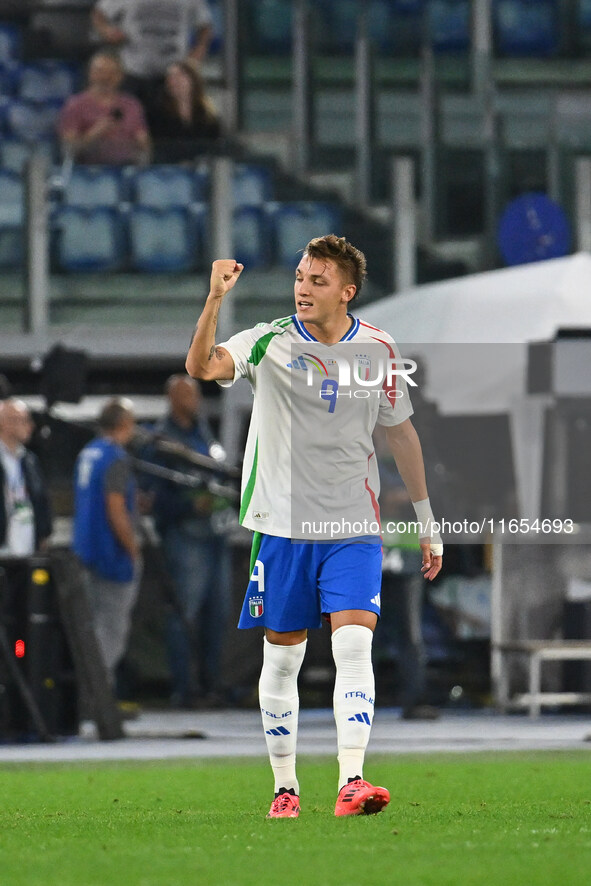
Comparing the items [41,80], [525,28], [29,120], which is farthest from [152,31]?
[525,28]

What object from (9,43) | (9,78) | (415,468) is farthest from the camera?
(9,43)

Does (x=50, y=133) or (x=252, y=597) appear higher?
(x=50, y=133)

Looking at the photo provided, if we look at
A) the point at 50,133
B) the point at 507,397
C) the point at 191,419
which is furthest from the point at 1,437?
the point at 50,133

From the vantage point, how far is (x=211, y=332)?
5.84 m

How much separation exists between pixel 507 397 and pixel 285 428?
7.22 m

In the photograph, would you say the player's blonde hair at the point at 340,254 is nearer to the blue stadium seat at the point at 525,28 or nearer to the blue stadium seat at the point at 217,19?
the blue stadium seat at the point at 217,19

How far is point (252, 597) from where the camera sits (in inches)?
242

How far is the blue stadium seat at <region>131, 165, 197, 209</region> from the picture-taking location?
18.6 m

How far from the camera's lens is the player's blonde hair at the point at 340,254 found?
6.27 meters

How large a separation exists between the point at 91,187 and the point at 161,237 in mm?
820

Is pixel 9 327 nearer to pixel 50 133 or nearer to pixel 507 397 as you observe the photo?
pixel 50 133

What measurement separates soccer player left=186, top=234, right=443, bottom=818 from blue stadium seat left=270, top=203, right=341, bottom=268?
12.0 metres

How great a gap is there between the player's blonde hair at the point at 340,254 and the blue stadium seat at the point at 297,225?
1192 cm

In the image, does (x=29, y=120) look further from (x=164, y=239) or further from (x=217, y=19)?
(x=164, y=239)
